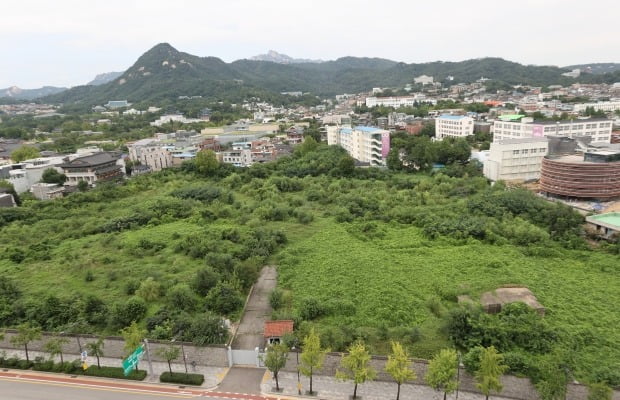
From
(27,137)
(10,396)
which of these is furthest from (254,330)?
(27,137)

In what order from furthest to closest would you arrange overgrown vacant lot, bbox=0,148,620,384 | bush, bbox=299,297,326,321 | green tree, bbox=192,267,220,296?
1. green tree, bbox=192,267,220,296
2. bush, bbox=299,297,326,321
3. overgrown vacant lot, bbox=0,148,620,384

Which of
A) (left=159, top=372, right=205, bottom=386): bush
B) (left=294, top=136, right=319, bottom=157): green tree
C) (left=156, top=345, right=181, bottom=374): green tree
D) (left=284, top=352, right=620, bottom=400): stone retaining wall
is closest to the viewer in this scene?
(left=284, top=352, right=620, bottom=400): stone retaining wall

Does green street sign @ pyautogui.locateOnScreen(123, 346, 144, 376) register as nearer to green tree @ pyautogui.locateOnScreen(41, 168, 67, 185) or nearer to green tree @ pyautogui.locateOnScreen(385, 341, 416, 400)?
green tree @ pyautogui.locateOnScreen(385, 341, 416, 400)

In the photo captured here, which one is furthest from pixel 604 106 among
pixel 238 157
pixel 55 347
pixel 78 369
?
pixel 55 347

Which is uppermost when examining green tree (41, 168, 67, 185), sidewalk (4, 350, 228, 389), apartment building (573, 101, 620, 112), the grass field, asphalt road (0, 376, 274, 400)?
apartment building (573, 101, 620, 112)

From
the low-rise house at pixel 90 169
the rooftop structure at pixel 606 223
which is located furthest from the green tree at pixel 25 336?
the low-rise house at pixel 90 169

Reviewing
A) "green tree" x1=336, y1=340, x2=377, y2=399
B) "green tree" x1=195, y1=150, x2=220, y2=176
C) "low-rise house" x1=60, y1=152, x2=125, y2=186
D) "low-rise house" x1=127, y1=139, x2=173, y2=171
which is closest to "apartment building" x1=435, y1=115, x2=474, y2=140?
"green tree" x1=195, y1=150, x2=220, y2=176

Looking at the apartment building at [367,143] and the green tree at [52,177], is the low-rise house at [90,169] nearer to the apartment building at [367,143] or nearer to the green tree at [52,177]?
the green tree at [52,177]
